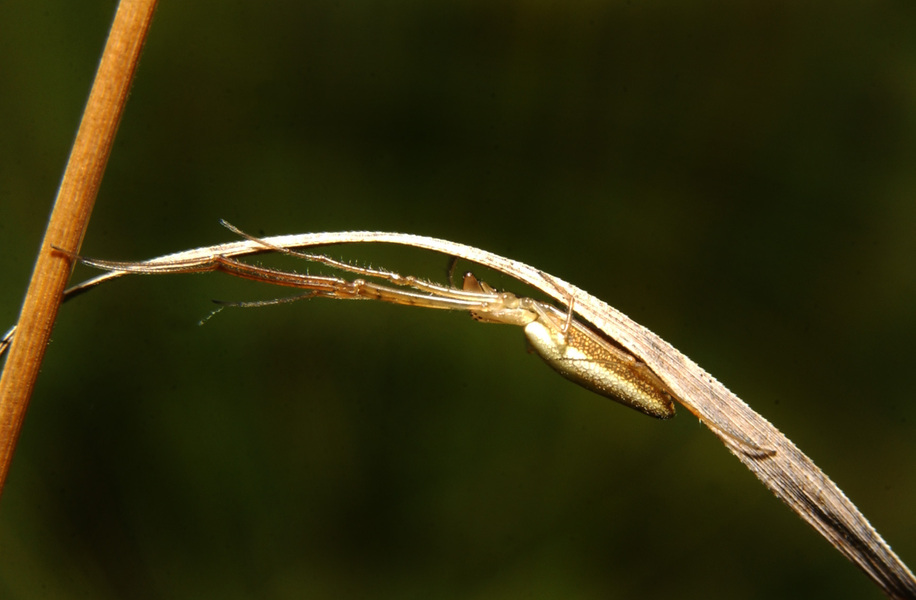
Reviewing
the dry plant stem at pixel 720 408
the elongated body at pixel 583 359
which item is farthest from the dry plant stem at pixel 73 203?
the elongated body at pixel 583 359

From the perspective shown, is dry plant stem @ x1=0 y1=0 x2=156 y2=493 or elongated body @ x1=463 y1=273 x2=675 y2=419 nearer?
dry plant stem @ x1=0 y1=0 x2=156 y2=493

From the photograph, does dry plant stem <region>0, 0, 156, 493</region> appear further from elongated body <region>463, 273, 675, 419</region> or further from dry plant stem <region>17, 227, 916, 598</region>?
elongated body <region>463, 273, 675, 419</region>

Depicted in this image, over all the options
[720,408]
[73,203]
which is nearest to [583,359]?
[720,408]

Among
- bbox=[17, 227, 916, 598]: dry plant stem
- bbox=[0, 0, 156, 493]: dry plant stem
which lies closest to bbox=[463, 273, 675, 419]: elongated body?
bbox=[17, 227, 916, 598]: dry plant stem

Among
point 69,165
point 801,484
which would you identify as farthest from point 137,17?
point 801,484

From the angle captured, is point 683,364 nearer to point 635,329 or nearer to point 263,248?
point 635,329

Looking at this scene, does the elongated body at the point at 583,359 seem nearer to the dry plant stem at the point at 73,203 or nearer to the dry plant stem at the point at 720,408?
the dry plant stem at the point at 720,408

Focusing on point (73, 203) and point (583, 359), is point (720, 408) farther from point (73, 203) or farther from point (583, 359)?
point (73, 203)
